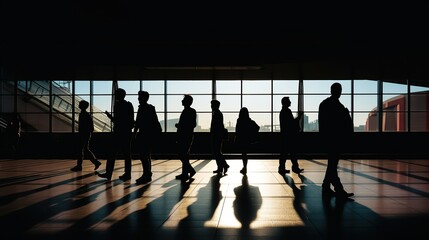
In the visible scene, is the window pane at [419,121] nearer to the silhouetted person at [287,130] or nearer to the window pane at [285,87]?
the window pane at [285,87]

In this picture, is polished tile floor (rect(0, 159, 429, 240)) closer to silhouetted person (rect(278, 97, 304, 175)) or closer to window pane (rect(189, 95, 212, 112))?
silhouetted person (rect(278, 97, 304, 175))

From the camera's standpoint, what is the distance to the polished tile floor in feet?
11.5

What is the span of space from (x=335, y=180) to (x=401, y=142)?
646 inches

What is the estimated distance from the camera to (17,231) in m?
3.52

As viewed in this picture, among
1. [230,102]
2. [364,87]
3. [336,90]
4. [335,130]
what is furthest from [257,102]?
[335,130]

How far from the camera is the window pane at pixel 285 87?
2133 cm

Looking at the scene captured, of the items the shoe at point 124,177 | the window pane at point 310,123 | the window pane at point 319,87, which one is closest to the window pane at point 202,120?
the window pane at point 310,123

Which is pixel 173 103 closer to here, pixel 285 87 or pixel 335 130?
pixel 285 87

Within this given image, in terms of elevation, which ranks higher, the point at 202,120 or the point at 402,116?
the point at 402,116
